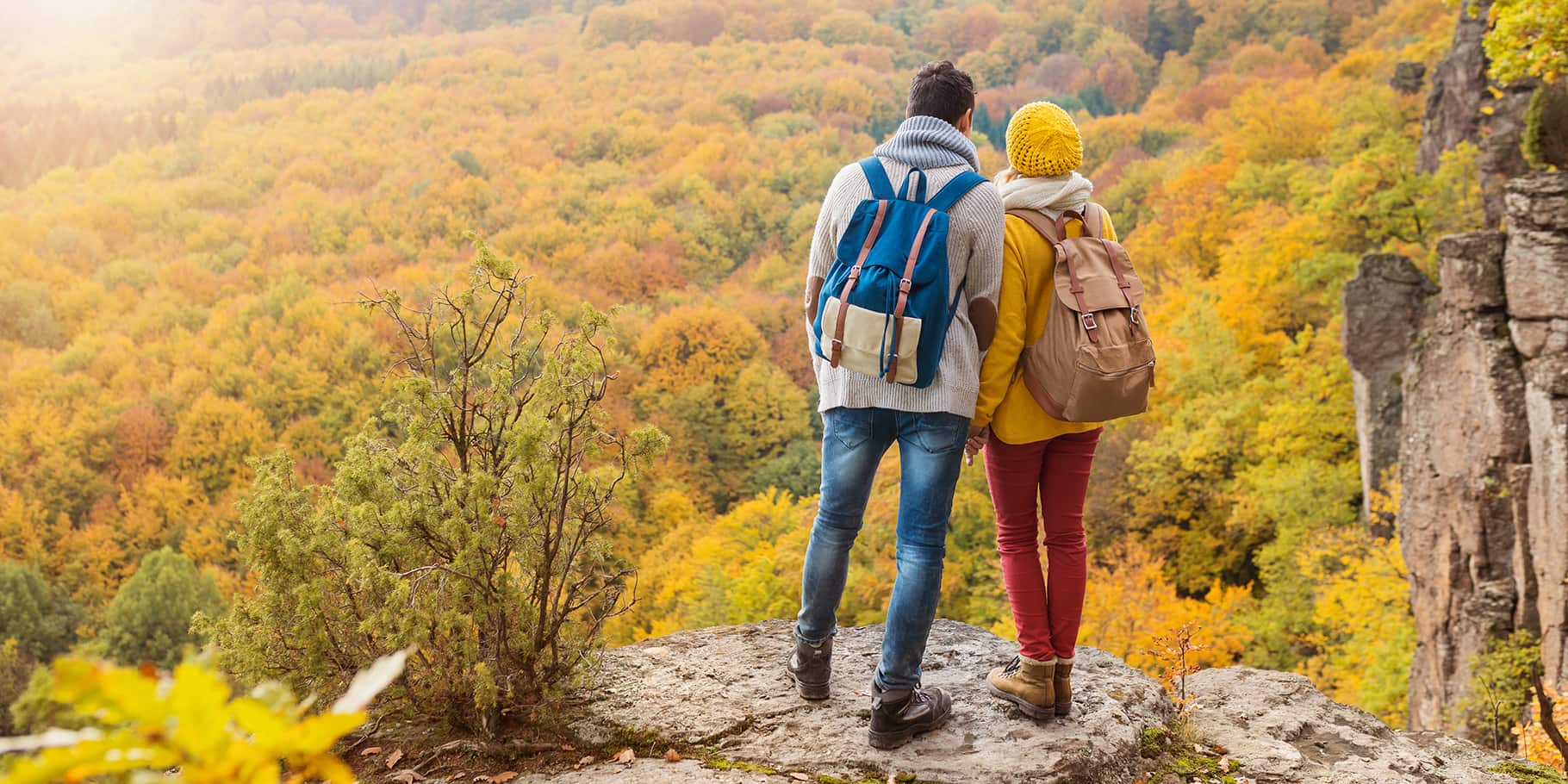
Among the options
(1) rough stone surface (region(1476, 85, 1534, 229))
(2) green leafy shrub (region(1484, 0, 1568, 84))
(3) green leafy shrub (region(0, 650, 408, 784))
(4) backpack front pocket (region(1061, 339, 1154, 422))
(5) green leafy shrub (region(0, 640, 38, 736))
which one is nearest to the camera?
(3) green leafy shrub (region(0, 650, 408, 784))

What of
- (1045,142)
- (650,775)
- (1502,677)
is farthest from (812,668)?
(1502,677)

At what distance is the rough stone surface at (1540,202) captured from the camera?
9602mm

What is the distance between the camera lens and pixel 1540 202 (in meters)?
9.69

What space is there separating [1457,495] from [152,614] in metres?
29.1

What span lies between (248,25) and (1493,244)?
110200 millimetres

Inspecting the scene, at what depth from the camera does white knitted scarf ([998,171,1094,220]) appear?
2.86 metres

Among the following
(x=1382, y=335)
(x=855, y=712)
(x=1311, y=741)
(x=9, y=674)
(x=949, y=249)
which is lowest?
(x=9, y=674)

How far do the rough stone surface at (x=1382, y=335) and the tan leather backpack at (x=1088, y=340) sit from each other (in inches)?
680

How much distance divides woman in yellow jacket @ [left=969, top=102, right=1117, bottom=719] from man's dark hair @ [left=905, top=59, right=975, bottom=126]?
0.18 m

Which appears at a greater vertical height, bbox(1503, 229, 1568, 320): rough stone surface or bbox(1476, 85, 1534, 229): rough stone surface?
bbox(1476, 85, 1534, 229): rough stone surface

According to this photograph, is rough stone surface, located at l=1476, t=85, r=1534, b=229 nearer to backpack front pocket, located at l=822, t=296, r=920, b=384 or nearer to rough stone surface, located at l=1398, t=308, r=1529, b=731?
rough stone surface, located at l=1398, t=308, r=1529, b=731

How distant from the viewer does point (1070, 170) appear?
2885 millimetres

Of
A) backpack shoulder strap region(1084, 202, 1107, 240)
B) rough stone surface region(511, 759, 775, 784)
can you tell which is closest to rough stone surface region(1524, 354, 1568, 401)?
backpack shoulder strap region(1084, 202, 1107, 240)

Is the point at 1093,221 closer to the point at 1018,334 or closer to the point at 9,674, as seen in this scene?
the point at 1018,334
